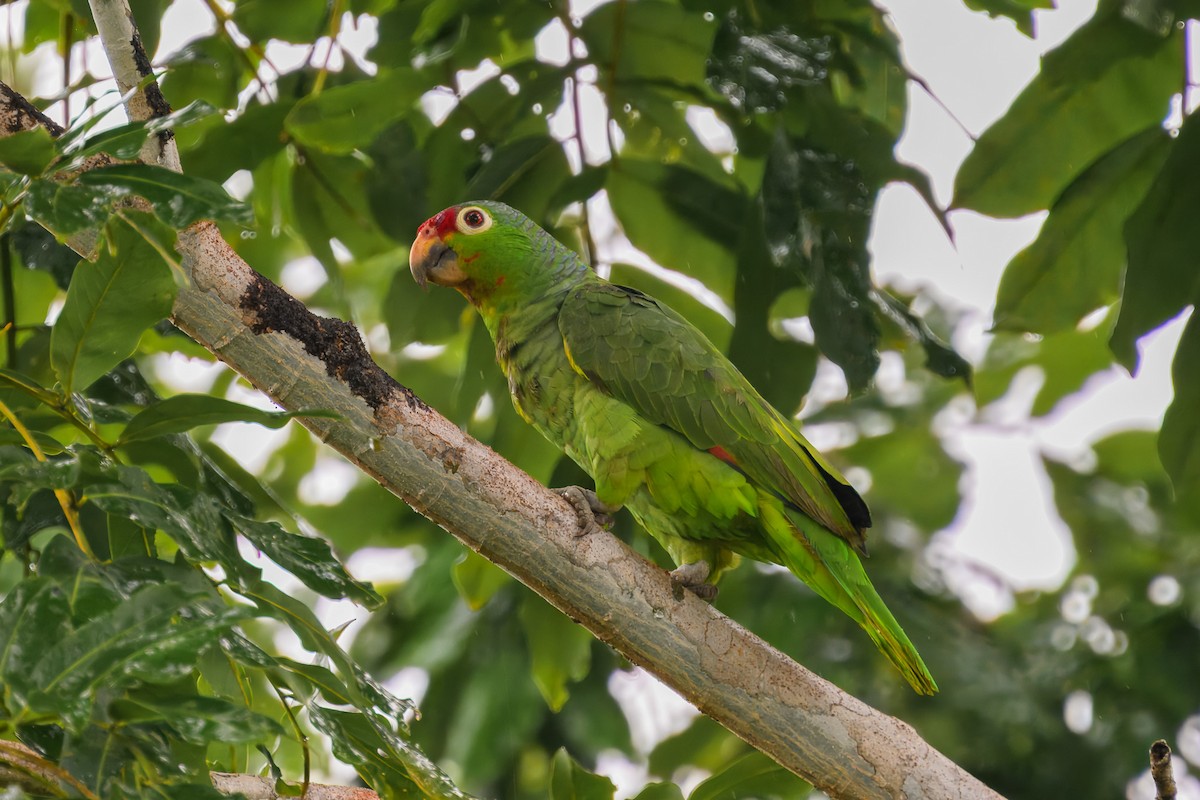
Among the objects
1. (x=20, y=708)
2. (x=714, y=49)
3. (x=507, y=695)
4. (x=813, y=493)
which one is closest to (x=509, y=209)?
(x=714, y=49)

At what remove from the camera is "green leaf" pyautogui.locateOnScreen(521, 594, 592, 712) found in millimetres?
2438

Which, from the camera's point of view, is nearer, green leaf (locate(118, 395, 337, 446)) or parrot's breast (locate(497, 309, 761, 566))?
green leaf (locate(118, 395, 337, 446))

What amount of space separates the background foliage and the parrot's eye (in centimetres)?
8

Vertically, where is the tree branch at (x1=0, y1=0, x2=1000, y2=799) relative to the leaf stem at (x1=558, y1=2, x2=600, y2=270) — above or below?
below

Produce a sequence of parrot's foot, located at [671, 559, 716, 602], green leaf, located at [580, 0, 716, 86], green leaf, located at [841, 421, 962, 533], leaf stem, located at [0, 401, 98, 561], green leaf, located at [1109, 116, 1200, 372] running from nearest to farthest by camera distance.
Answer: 1. leaf stem, located at [0, 401, 98, 561]
2. green leaf, located at [1109, 116, 1200, 372]
3. parrot's foot, located at [671, 559, 716, 602]
4. green leaf, located at [580, 0, 716, 86]
5. green leaf, located at [841, 421, 962, 533]

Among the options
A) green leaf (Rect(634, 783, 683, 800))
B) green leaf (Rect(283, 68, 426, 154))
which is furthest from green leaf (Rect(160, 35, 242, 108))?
green leaf (Rect(634, 783, 683, 800))

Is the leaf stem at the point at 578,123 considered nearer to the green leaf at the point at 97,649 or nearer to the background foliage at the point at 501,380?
the background foliage at the point at 501,380

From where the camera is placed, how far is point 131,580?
1.20 m

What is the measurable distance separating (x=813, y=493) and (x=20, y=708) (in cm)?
145

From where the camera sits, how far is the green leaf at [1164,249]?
6.50ft

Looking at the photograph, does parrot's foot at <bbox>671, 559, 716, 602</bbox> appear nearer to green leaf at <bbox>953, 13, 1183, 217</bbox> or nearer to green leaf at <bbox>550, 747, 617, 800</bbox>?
green leaf at <bbox>550, 747, 617, 800</bbox>

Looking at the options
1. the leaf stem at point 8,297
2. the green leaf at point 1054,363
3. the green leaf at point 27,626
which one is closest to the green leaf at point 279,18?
the leaf stem at point 8,297

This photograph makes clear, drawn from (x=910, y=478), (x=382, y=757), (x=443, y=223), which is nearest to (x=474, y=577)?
(x=443, y=223)

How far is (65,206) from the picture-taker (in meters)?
1.10
